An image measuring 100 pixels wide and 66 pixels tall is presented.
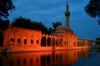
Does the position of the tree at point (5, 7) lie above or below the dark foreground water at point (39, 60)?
above

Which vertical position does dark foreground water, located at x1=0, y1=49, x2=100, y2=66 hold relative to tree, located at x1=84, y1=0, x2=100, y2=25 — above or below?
below

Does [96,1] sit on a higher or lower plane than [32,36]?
higher

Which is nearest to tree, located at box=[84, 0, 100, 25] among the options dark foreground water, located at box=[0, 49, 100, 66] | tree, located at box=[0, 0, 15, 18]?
dark foreground water, located at box=[0, 49, 100, 66]

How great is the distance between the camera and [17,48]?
25234 millimetres

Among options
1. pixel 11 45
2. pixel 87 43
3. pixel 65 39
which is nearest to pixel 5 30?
pixel 11 45

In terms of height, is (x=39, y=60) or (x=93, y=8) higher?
(x=93, y=8)

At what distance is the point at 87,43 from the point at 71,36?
73.0 feet

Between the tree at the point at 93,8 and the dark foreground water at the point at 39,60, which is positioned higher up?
the tree at the point at 93,8

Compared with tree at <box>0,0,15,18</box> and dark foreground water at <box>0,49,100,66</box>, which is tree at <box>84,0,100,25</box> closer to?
dark foreground water at <box>0,49,100,66</box>

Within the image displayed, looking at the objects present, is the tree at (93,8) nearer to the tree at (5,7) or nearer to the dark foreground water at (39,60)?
the dark foreground water at (39,60)

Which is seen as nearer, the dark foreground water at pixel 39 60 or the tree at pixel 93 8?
the dark foreground water at pixel 39 60

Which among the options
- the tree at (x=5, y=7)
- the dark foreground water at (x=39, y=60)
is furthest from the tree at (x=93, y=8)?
the tree at (x=5, y=7)

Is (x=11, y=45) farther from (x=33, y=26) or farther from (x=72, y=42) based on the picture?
(x=72, y=42)

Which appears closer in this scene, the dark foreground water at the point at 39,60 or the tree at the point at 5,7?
the dark foreground water at the point at 39,60
